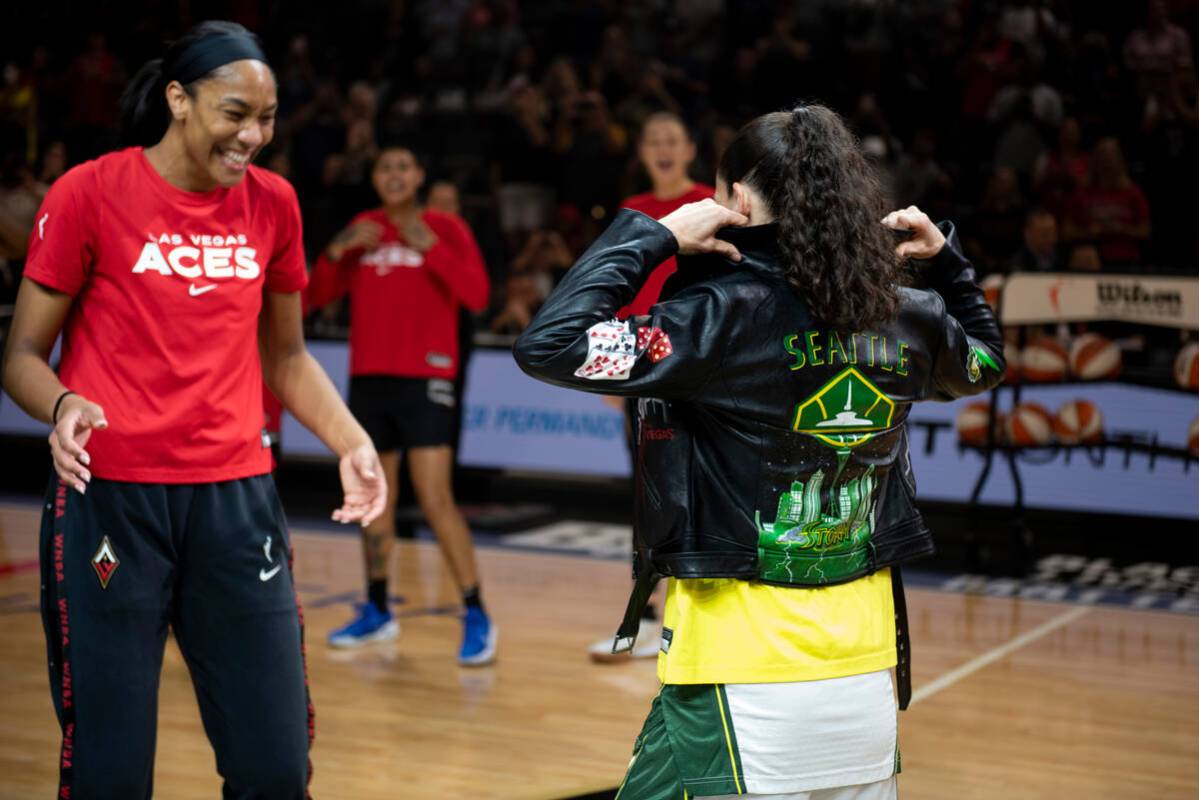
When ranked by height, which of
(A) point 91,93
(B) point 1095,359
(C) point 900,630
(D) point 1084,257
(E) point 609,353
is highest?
(A) point 91,93

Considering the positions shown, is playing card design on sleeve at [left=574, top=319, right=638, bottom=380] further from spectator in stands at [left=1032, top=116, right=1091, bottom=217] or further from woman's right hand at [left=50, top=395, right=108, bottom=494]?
spectator in stands at [left=1032, top=116, right=1091, bottom=217]

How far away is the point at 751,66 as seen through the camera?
1292 cm

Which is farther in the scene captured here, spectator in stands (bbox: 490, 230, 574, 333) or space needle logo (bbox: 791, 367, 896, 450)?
spectator in stands (bbox: 490, 230, 574, 333)

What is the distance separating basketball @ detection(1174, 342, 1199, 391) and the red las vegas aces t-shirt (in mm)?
6238

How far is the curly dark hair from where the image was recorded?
2.35 metres

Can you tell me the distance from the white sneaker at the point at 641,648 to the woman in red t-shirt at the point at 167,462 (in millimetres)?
3433

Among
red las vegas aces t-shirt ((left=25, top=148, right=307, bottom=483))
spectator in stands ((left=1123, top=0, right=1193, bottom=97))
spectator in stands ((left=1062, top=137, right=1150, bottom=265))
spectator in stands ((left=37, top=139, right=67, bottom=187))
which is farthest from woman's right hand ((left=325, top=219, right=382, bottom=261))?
spectator in stands ((left=1123, top=0, right=1193, bottom=97))

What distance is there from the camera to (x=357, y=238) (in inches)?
249

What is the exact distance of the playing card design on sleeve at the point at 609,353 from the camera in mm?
2305

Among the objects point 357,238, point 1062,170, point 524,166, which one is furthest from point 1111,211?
point 357,238

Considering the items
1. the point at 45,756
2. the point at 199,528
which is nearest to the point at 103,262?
the point at 199,528

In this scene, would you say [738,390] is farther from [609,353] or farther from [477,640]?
[477,640]

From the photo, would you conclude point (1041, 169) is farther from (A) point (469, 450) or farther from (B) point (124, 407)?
(B) point (124, 407)

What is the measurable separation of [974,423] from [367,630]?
374 centimetres
